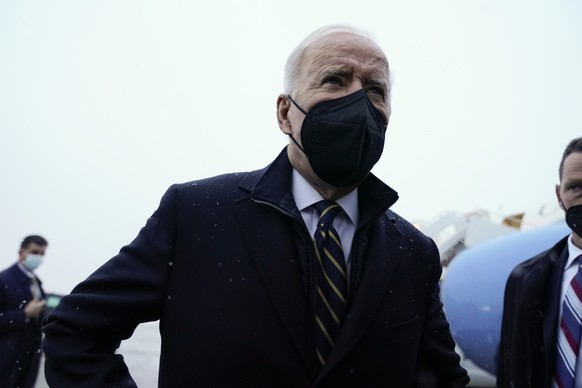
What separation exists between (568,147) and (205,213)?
2555 mm

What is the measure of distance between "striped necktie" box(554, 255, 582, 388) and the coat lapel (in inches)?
73.1

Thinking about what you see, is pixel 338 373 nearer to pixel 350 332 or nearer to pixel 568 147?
pixel 350 332

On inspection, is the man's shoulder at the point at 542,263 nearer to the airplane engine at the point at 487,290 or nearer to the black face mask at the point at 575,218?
the black face mask at the point at 575,218

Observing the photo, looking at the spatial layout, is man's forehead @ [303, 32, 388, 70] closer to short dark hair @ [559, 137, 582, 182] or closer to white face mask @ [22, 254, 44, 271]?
short dark hair @ [559, 137, 582, 182]

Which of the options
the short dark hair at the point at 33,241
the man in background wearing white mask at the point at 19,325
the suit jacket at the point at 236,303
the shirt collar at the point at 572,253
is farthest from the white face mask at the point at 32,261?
the shirt collar at the point at 572,253

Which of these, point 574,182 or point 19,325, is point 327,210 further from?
point 19,325

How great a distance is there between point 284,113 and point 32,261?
224 inches

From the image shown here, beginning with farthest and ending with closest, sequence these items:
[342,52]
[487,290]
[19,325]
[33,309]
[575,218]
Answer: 1. [487,290]
2. [33,309]
3. [19,325]
4. [575,218]
5. [342,52]

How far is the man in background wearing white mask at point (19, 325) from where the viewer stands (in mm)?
5523

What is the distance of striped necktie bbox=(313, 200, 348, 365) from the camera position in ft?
5.59

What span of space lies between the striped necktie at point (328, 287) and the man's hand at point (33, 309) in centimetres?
495

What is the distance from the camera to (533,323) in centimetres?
308

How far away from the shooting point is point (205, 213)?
1.88 meters

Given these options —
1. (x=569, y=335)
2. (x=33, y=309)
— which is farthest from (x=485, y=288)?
(x=33, y=309)
